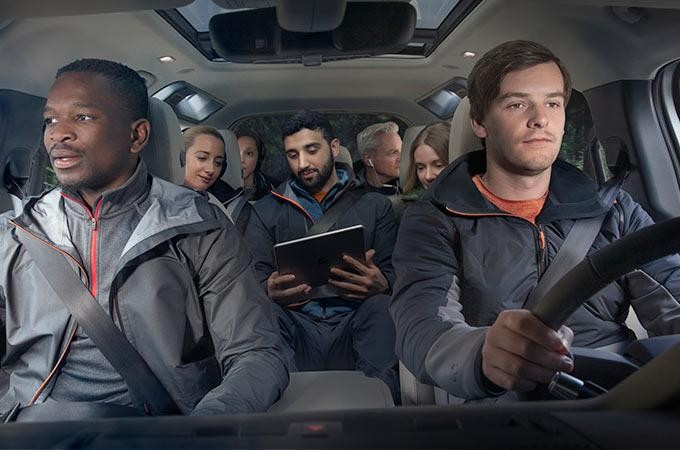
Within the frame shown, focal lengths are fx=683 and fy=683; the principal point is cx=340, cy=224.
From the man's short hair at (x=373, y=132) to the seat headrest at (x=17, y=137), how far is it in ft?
5.80

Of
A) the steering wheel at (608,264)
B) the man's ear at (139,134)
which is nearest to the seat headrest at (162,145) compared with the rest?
the man's ear at (139,134)

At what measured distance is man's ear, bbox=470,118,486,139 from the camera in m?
1.57

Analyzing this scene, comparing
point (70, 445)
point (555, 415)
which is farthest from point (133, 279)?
point (555, 415)

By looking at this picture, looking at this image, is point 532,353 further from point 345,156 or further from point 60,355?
point 345,156

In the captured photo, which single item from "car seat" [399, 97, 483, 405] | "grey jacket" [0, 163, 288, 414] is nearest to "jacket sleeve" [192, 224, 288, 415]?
"grey jacket" [0, 163, 288, 414]

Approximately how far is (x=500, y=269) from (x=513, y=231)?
9 cm

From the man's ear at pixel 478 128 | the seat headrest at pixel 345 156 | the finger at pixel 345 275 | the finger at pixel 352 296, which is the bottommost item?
the finger at pixel 352 296

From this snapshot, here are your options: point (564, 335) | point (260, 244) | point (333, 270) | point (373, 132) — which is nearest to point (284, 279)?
point (333, 270)

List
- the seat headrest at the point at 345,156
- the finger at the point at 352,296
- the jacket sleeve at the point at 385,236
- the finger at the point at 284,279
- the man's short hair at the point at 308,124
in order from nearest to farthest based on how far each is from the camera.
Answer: the finger at the point at 284,279 < the finger at the point at 352,296 < the jacket sleeve at the point at 385,236 < the man's short hair at the point at 308,124 < the seat headrest at the point at 345,156

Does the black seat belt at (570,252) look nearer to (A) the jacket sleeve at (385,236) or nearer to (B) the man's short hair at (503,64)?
(B) the man's short hair at (503,64)

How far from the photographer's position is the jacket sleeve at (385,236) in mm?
2570

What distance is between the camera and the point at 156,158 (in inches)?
64.2

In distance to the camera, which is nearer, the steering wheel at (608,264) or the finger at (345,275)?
the steering wheel at (608,264)

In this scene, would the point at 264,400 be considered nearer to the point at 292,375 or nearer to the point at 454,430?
the point at 292,375
